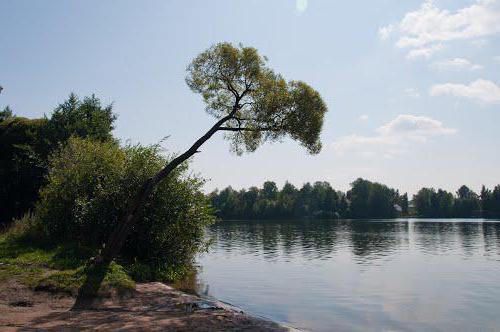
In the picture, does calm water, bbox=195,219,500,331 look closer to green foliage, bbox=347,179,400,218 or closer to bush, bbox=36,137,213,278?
bush, bbox=36,137,213,278

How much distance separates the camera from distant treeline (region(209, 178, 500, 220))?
172750 millimetres

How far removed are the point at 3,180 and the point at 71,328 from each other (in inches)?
1267

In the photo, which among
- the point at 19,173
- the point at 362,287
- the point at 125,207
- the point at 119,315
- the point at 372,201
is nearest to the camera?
the point at 119,315

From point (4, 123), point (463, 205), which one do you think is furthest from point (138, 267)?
point (463, 205)

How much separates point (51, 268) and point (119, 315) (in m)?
7.08

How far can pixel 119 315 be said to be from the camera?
1420cm

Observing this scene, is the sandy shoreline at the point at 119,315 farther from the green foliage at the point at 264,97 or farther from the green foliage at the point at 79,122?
the green foliage at the point at 79,122

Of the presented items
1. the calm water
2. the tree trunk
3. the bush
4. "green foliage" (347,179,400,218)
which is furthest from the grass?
"green foliage" (347,179,400,218)

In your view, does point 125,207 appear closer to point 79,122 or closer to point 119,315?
point 119,315

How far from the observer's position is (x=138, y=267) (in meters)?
22.5

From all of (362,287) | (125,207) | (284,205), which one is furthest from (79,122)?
(284,205)

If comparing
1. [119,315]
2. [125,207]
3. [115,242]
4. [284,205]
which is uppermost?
[284,205]

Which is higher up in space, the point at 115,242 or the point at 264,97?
the point at 264,97

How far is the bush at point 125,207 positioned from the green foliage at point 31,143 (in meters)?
12.9
